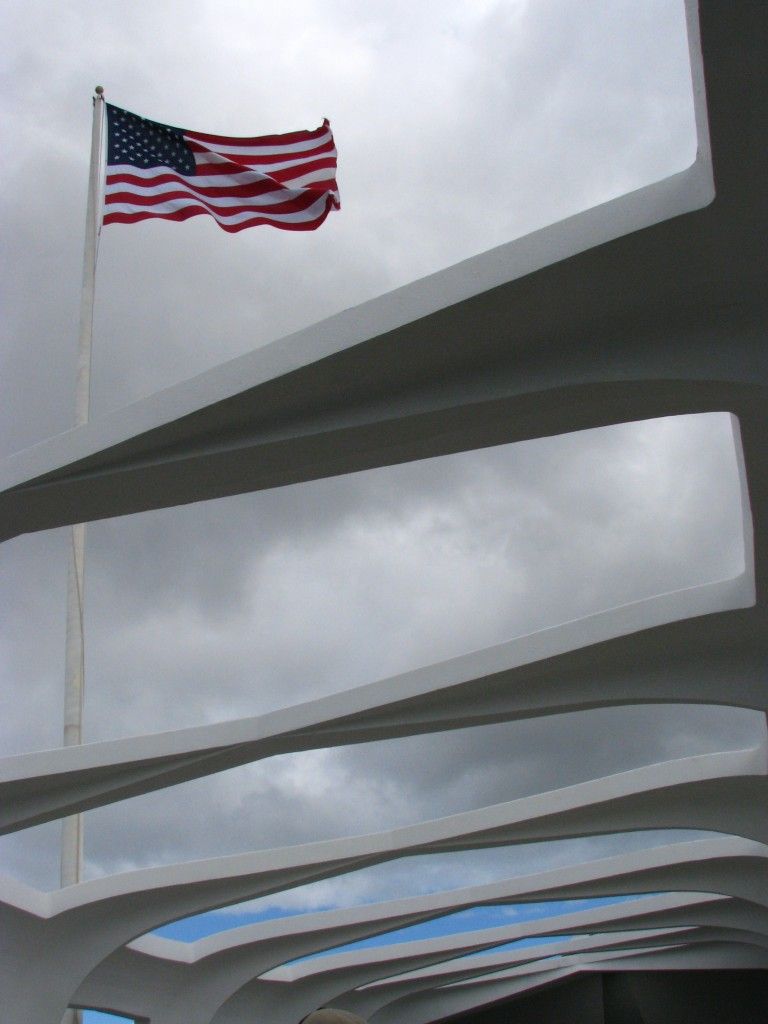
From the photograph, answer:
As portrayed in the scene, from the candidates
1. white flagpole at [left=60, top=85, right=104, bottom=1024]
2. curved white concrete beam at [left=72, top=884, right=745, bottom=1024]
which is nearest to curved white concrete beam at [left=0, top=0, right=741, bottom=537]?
white flagpole at [left=60, top=85, right=104, bottom=1024]

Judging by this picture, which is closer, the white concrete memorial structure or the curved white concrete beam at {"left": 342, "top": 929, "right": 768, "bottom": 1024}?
the white concrete memorial structure

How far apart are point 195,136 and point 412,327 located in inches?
345

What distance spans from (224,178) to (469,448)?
7.59m

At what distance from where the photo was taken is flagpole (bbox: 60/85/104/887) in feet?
46.7

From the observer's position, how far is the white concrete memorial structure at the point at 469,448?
6219 millimetres

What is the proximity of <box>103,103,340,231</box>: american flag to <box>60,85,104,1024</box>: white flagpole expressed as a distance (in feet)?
4.12

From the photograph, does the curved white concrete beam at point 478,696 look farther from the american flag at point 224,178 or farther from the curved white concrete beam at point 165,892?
the american flag at point 224,178

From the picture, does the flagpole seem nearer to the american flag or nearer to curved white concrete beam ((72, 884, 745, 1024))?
the american flag

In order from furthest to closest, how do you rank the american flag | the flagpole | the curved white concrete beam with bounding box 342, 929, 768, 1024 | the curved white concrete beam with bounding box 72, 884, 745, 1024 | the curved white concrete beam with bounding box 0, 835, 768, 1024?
the curved white concrete beam with bounding box 342, 929, 768, 1024 < the curved white concrete beam with bounding box 72, 884, 745, 1024 < the curved white concrete beam with bounding box 0, 835, 768, 1024 < the flagpole < the american flag

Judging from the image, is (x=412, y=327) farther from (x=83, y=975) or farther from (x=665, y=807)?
(x=83, y=975)

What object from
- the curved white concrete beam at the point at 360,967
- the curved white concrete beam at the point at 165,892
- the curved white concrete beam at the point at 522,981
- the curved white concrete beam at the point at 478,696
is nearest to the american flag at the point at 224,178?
the curved white concrete beam at the point at 478,696

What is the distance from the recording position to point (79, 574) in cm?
1458

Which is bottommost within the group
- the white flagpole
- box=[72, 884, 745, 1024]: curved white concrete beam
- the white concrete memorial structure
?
box=[72, 884, 745, 1024]: curved white concrete beam

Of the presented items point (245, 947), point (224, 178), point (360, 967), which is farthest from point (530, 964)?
point (224, 178)
